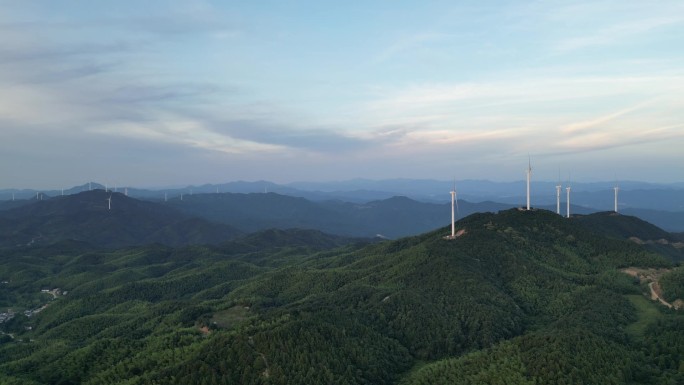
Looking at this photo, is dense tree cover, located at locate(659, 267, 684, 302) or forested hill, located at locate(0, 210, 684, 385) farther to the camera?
dense tree cover, located at locate(659, 267, 684, 302)

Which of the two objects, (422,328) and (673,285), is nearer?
(422,328)

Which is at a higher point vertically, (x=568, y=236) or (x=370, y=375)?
(x=568, y=236)

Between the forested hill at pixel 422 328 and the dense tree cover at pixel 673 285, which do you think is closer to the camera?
the forested hill at pixel 422 328

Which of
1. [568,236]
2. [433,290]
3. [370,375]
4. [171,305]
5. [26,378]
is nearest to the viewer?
[370,375]

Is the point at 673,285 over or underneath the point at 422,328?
over

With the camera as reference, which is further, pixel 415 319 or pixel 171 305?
pixel 171 305

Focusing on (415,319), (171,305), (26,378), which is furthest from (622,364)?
(171,305)

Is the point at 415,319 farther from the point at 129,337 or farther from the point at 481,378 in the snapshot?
the point at 129,337

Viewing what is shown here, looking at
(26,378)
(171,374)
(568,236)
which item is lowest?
(26,378)
